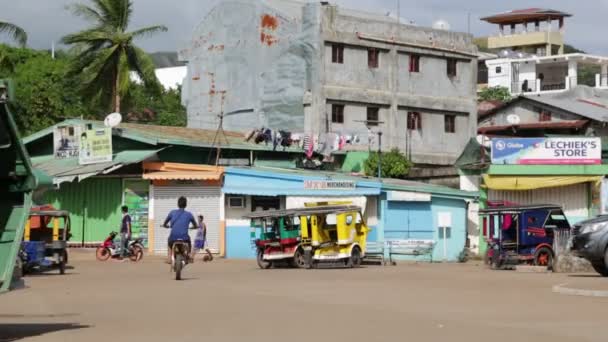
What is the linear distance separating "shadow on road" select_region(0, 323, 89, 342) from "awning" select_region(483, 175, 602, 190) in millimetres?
27818

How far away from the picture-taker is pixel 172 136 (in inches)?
1662

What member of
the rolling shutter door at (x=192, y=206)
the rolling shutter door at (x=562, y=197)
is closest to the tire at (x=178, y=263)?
the rolling shutter door at (x=192, y=206)

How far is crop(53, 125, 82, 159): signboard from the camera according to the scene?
42.1m

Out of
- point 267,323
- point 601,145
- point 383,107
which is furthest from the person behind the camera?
point 383,107

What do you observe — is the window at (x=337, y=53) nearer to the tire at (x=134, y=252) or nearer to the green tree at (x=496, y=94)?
the tire at (x=134, y=252)

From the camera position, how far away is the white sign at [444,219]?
129 ft

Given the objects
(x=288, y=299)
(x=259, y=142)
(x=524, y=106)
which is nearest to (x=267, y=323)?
(x=288, y=299)

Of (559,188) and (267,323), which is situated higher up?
(559,188)

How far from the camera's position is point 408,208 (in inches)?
1537

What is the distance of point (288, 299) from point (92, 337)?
5752mm

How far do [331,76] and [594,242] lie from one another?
1140 inches

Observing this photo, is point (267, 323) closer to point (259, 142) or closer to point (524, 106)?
point (259, 142)

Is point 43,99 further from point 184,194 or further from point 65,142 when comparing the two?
point 184,194

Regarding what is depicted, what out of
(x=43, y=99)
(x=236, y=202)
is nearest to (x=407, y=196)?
(x=236, y=202)
